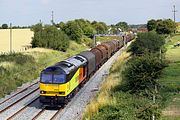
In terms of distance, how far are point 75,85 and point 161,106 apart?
8.42 meters

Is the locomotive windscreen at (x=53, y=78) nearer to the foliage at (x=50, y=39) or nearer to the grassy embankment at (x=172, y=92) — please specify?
the grassy embankment at (x=172, y=92)

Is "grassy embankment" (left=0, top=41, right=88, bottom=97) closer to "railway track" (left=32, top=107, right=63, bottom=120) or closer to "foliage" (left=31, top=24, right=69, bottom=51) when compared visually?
"railway track" (left=32, top=107, right=63, bottom=120)

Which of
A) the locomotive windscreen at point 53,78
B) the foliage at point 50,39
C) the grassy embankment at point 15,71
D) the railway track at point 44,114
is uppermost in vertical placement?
the foliage at point 50,39

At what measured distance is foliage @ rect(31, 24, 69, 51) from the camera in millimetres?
72812

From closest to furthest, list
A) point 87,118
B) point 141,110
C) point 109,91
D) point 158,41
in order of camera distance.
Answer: point 141,110
point 87,118
point 109,91
point 158,41

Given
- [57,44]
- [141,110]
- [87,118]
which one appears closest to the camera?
[141,110]

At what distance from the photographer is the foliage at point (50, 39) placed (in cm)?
7281

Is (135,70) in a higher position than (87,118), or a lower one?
higher

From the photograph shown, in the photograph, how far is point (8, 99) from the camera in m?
28.6

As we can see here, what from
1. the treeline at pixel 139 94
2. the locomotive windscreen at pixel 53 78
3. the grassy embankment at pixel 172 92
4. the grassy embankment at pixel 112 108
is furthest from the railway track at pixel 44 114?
the grassy embankment at pixel 172 92

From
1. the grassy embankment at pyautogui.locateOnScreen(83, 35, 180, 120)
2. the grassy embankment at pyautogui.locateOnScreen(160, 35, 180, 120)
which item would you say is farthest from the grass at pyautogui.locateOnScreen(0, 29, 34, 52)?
the grassy embankment at pyautogui.locateOnScreen(83, 35, 180, 120)

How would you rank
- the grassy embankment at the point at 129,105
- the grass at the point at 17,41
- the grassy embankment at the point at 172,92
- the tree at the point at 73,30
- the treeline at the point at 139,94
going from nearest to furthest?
the treeline at the point at 139,94, the grassy embankment at the point at 129,105, the grassy embankment at the point at 172,92, the grass at the point at 17,41, the tree at the point at 73,30

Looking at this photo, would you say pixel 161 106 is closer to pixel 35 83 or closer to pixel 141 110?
pixel 141 110

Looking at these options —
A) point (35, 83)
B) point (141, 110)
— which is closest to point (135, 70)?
point (141, 110)
